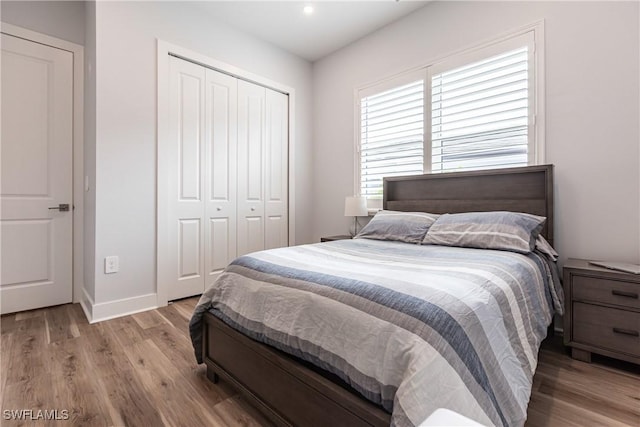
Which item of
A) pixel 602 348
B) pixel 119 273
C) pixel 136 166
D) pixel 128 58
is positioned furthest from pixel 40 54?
pixel 602 348

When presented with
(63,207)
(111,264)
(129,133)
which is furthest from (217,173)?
(63,207)

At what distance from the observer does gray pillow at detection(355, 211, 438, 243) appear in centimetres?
232

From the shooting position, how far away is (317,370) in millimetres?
1096

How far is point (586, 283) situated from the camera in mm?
1786

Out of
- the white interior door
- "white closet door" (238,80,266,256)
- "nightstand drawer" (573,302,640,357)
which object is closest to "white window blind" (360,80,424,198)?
"white closet door" (238,80,266,256)

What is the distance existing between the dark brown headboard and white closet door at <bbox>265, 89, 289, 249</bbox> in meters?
1.31

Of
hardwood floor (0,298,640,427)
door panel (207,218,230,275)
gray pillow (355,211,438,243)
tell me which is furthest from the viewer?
door panel (207,218,230,275)

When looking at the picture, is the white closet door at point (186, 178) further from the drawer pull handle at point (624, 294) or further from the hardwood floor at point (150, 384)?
the drawer pull handle at point (624, 294)

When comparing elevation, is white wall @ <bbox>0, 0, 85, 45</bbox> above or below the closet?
above

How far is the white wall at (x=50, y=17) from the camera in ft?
8.27

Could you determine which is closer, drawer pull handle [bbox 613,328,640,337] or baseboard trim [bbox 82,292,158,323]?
drawer pull handle [bbox 613,328,640,337]

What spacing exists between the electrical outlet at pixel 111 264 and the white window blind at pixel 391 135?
2466mm

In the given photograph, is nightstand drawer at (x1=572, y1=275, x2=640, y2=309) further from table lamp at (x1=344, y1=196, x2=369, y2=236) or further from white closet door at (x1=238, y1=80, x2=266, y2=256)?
white closet door at (x1=238, y1=80, x2=266, y2=256)

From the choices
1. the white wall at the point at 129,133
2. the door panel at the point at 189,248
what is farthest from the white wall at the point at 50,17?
the door panel at the point at 189,248
